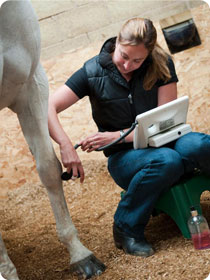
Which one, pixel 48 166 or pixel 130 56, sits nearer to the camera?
pixel 48 166

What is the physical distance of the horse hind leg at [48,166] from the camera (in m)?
1.75

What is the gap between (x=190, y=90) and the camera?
3.40 meters

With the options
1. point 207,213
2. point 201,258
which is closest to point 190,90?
point 207,213

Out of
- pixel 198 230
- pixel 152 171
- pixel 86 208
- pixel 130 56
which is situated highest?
pixel 130 56

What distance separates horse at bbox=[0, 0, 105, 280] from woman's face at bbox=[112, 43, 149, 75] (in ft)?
1.21

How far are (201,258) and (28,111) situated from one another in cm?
83

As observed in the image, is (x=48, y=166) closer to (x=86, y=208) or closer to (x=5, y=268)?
(x=5, y=268)

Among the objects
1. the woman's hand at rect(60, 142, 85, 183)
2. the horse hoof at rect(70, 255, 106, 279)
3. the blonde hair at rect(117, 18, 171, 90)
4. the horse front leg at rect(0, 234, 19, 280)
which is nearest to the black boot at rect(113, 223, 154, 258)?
the horse hoof at rect(70, 255, 106, 279)

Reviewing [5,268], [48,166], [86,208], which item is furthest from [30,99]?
[86,208]

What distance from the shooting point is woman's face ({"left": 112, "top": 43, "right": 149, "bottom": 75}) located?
1952 millimetres

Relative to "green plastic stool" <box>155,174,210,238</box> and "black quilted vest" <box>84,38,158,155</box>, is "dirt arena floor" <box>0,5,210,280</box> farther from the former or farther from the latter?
"black quilted vest" <box>84,38,158,155</box>

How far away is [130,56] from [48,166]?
567 mm

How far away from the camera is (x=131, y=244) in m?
1.92

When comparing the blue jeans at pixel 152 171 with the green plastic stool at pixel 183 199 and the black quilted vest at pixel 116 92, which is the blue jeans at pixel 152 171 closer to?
the green plastic stool at pixel 183 199
